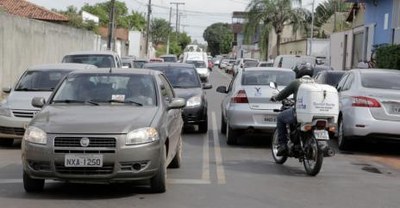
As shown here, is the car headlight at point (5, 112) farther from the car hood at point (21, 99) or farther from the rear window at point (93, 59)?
the rear window at point (93, 59)

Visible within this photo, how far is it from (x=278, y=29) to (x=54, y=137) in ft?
172

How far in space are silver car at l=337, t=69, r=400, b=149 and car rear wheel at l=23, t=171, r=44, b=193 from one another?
20.4 ft

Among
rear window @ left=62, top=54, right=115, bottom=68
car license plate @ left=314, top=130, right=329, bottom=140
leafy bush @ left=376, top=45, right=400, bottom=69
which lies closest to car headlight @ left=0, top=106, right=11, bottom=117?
car license plate @ left=314, top=130, right=329, bottom=140

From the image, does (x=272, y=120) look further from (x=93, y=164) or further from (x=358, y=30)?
(x=358, y=30)

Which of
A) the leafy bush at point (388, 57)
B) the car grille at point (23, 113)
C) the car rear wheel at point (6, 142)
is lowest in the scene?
the car rear wheel at point (6, 142)

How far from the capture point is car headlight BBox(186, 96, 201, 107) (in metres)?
14.3

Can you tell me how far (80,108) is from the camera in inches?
323

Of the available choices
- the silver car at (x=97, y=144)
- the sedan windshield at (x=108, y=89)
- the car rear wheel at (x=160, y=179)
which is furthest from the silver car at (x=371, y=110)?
the car rear wheel at (x=160, y=179)

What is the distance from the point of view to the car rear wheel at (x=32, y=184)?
7.90 m

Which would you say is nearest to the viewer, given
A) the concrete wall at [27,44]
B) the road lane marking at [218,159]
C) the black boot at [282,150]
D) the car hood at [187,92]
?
the road lane marking at [218,159]

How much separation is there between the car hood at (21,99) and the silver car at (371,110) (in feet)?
18.5

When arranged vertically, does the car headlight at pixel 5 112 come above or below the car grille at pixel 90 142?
below

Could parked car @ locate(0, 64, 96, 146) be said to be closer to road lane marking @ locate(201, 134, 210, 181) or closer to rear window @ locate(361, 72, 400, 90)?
road lane marking @ locate(201, 134, 210, 181)

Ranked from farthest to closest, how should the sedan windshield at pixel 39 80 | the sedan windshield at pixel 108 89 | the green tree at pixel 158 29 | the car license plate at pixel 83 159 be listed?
the green tree at pixel 158 29
the sedan windshield at pixel 39 80
the sedan windshield at pixel 108 89
the car license plate at pixel 83 159
